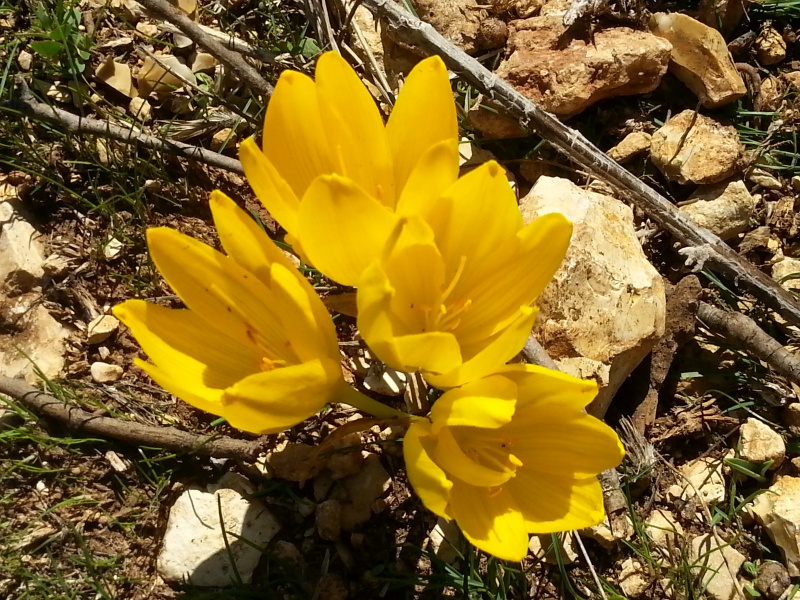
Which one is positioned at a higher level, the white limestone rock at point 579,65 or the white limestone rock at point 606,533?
the white limestone rock at point 579,65

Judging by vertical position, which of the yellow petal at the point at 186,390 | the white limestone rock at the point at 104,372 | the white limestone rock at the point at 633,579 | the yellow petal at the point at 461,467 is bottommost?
the white limestone rock at the point at 633,579

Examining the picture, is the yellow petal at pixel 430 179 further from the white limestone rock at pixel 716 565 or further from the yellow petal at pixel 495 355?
the white limestone rock at pixel 716 565

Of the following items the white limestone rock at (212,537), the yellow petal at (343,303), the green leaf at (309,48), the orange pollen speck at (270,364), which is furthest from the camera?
the green leaf at (309,48)

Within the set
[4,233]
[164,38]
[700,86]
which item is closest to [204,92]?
[164,38]

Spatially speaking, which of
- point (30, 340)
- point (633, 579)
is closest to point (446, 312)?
point (633, 579)

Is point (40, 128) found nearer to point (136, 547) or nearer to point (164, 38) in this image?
point (164, 38)

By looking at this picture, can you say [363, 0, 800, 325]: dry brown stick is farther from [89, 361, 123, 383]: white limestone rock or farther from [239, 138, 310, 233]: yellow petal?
[89, 361, 123, 383]: white limestone rock

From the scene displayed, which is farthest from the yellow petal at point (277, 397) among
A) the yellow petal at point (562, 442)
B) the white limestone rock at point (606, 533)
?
the white limestone rock at point (606, 533)

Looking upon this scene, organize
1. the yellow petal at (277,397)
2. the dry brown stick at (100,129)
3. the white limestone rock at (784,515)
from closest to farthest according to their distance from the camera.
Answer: the yellow petal at (277,397), the white limestone rock at (784,515), the dry brown stick at (100,129)
